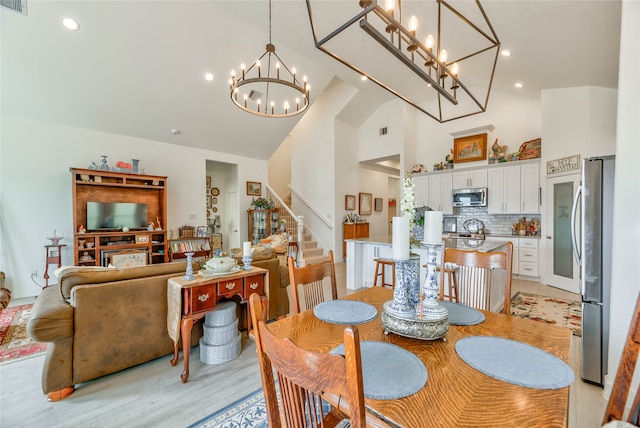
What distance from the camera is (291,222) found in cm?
734

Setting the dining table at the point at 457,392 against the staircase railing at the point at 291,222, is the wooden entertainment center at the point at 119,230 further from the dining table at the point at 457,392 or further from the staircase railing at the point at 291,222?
the dining table at the point at 457,392

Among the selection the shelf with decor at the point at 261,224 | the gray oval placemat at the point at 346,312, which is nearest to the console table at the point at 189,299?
the gray oval placemat at the point at 346,312

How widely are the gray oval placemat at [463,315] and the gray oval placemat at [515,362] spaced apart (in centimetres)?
16

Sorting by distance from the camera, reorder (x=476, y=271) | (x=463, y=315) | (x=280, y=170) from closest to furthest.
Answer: (x=463, y=315), (x=476, y=271), (x=280, y=170)

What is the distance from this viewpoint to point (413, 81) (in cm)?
557

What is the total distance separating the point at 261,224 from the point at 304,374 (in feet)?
21.7

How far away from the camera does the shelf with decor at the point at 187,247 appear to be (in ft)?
19.0

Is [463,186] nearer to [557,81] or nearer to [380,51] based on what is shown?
[557,81]

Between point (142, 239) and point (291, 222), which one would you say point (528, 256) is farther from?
point (142, 239)

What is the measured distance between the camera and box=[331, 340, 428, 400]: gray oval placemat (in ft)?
2.67

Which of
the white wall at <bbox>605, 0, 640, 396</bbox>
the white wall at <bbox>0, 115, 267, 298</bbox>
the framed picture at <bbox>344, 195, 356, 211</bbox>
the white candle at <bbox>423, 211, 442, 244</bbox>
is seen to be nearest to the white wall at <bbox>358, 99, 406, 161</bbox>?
the framed picture at <bbox>344, 195, 356, 211</bbox>

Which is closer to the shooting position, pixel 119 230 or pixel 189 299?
pixel 189 299

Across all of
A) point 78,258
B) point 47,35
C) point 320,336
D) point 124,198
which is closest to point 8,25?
point 47,35

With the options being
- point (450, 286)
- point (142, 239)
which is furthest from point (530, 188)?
point (142, 239)
